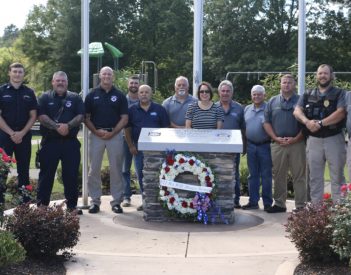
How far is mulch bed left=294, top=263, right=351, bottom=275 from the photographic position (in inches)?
210

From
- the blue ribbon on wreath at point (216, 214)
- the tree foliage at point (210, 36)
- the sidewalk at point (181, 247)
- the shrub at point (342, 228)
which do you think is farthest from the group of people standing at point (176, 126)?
the tree foliage at point (210, 36)

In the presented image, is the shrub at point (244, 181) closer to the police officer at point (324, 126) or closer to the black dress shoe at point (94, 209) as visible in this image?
the police officer at point (324, 126)

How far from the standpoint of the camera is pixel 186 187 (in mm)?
7867

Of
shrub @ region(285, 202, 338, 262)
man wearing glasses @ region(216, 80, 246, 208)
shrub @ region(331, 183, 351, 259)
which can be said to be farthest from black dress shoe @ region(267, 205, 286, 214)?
shrub @ region(331, 183, 351, 259)

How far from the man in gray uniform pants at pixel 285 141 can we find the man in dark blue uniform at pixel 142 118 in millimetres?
1560

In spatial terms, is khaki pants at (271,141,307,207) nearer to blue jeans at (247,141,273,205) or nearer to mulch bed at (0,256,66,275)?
blue jeans at (247,141,273,205)

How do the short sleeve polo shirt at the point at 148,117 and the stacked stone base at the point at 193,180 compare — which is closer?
the stacked stone base at the point at 193,180

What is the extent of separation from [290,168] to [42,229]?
4.30 metres

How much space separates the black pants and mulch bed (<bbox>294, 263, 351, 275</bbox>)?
3924 millimetres

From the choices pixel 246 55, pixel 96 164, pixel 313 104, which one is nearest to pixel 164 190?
pixel 96 164

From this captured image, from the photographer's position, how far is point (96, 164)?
8.80 metres

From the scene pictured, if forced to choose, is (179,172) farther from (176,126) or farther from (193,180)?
(176,126)

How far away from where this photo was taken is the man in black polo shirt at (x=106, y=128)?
338 inches

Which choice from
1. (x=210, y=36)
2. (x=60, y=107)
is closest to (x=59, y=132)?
(x=60, y=107)
